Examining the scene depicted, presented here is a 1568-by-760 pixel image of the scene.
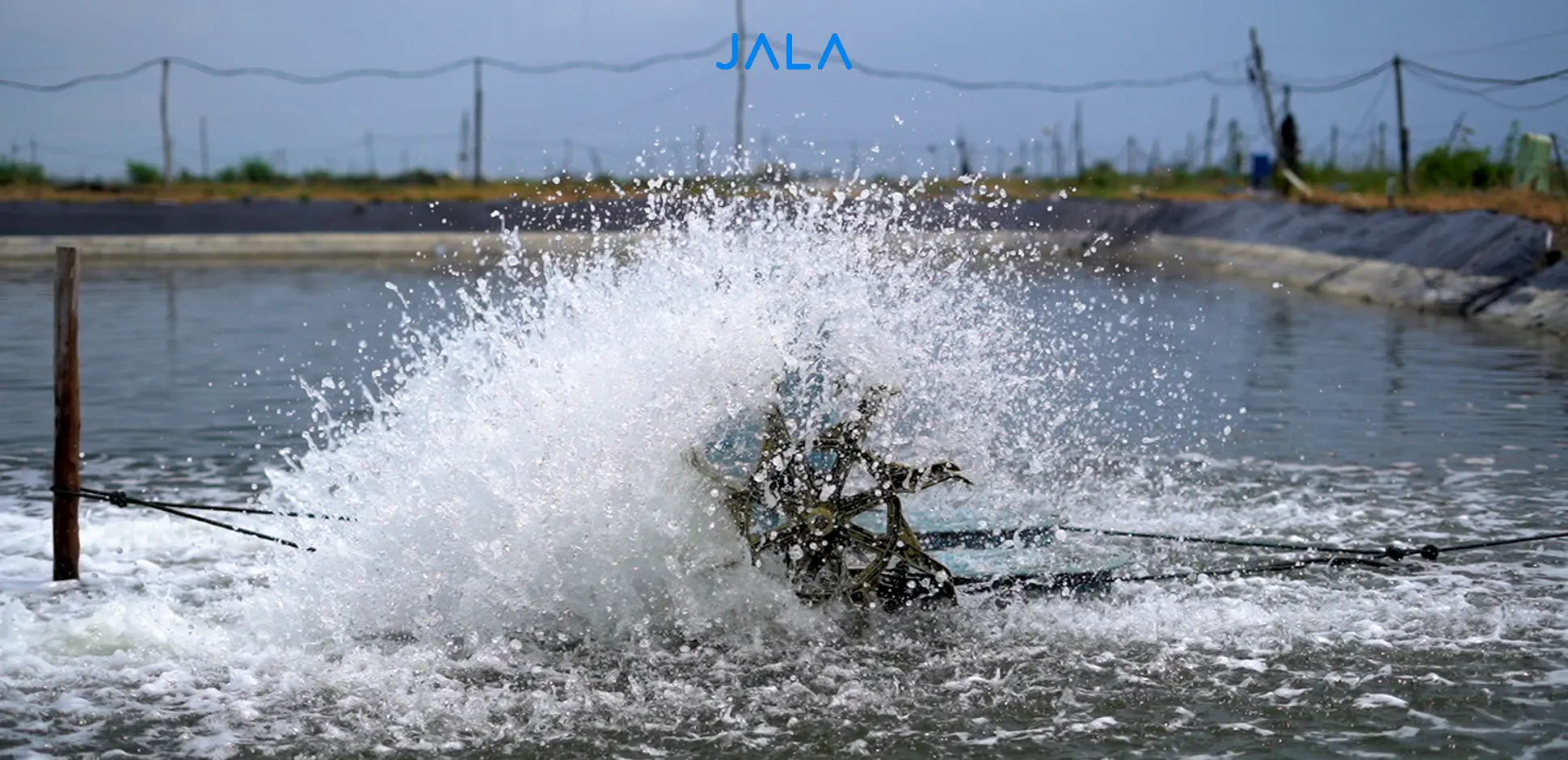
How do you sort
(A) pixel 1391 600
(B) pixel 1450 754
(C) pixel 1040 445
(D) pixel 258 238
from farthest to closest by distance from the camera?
(D) pixel 258 238, (C) pixel 1040 445, (A) pixel 1391 600, (B) pixel 1450 754

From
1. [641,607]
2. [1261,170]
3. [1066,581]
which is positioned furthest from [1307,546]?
[1261,170]

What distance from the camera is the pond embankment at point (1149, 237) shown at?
23844 millimetres

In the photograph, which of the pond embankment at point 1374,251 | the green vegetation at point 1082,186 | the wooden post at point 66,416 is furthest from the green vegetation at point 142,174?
the wooden post at point 66,416

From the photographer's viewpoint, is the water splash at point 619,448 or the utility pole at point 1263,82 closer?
the water splash at point 619,448

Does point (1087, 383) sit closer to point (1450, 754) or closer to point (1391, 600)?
point (1391, 600)

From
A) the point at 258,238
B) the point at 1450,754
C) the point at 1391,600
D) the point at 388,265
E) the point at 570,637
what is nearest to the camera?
the point at 1450,754

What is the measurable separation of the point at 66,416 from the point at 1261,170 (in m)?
38.8

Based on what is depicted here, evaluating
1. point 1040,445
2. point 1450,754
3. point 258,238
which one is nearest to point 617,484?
point 1450,754

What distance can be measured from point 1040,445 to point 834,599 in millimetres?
5341

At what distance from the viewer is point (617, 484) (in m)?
7.98

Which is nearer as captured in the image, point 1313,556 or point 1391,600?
point 1391,600

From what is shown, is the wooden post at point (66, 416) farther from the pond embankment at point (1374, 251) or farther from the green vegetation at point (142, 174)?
the green vegetation at point (142, 174)

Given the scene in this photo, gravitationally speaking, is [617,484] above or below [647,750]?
above

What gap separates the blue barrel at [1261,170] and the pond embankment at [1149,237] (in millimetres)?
3414
